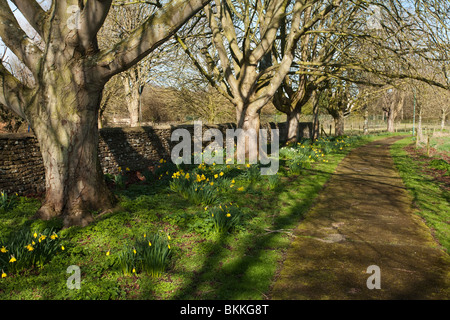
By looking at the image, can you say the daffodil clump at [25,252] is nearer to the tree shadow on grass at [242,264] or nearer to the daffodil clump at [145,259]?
the daffodil clump at [145,259]

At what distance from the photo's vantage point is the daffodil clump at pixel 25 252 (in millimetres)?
3715

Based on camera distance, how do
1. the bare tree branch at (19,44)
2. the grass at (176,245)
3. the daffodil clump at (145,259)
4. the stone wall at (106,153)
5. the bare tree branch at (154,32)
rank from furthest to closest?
the stone wall at (106,153) < the bare tree branch at (19,44) < the bare tree branch at (154,32) < the daffodil clump at (145,259) < the grass at (176,245)

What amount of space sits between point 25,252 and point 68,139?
6.30 feet

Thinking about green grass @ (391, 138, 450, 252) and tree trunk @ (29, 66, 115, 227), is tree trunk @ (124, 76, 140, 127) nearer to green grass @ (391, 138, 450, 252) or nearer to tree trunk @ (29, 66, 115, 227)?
tree trunk @ (29, 66, 115, 227)

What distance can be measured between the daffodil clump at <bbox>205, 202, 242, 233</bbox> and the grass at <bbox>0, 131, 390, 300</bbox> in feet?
0.10

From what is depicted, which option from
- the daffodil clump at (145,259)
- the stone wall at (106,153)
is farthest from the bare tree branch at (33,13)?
the daffodil clump at (145,259)

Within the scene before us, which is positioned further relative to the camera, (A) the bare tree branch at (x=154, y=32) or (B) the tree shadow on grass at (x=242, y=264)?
(A) the bare tree branch at (x=154, y=32)

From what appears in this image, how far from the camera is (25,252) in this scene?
3799 mm

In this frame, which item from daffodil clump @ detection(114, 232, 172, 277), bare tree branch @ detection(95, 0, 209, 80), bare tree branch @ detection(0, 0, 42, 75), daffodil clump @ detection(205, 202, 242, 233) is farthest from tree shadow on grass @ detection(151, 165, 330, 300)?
bare tree branch @ detection(0, 0, 42, 75)

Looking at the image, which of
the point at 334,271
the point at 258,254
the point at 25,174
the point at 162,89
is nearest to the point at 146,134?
the point at 25,174

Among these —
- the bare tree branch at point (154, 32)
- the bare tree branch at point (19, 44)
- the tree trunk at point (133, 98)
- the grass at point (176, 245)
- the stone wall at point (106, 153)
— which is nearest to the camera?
the grass at point (176, 245)

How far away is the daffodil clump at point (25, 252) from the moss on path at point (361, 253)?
2715 millimetres

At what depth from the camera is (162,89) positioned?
24.8 meters

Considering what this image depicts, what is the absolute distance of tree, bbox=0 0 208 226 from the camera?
4.85 metres
